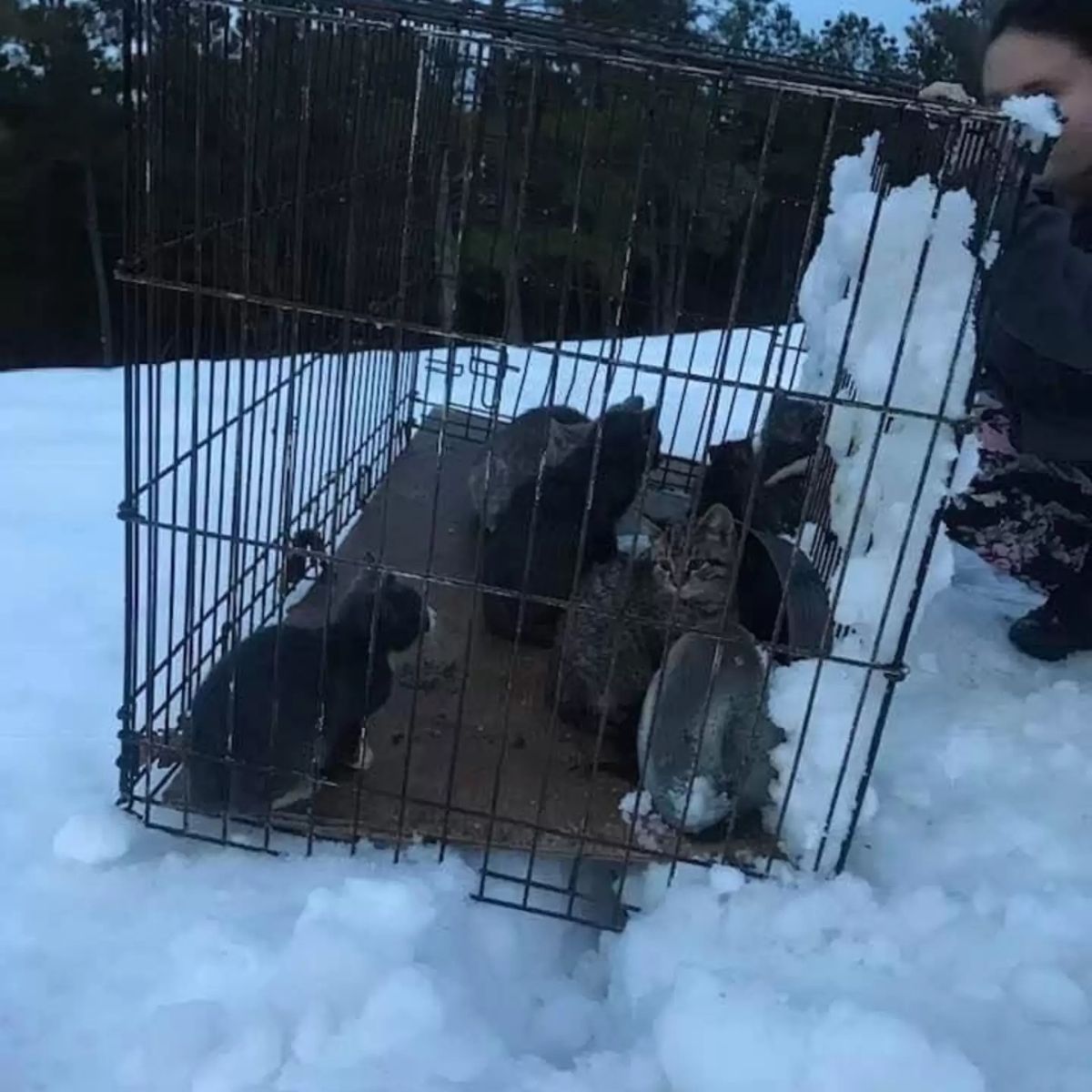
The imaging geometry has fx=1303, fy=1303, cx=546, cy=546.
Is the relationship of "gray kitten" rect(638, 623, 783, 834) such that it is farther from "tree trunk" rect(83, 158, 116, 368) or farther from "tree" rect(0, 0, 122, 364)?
"tree trunk" rect(83, 158, 116, 368)

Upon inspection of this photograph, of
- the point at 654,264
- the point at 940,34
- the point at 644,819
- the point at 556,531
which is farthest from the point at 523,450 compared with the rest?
the point at 940,34

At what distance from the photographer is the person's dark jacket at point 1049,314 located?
1.58 metres

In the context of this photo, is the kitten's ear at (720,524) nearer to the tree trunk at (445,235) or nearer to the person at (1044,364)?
the person at (1044,364)

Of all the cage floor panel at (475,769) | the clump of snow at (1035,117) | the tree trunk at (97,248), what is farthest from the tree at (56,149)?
the clump of snow at (1035,117)

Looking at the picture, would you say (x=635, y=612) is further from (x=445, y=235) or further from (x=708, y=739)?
(x=445, y=235)

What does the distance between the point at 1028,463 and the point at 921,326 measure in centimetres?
100

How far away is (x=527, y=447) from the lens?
2.44m

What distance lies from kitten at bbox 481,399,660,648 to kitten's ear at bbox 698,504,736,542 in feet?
0.43

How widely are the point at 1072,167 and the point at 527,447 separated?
3.40ft

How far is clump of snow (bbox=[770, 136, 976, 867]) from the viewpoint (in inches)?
57.9

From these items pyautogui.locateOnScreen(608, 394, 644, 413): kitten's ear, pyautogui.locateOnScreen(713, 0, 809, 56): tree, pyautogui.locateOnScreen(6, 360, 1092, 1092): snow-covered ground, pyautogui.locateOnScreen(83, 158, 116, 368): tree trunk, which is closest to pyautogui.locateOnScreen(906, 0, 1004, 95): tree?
pyautogui.locateOnScreen(713, 0, 809, 56): tree

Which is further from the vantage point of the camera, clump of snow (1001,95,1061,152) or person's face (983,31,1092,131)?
person's face (983,31,1092,131)

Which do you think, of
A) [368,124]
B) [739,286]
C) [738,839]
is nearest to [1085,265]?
[739,286]

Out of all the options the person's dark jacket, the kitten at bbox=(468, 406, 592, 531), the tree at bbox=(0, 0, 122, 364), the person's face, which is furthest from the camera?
the tree at bbox=(0, 0, 122, 364)
